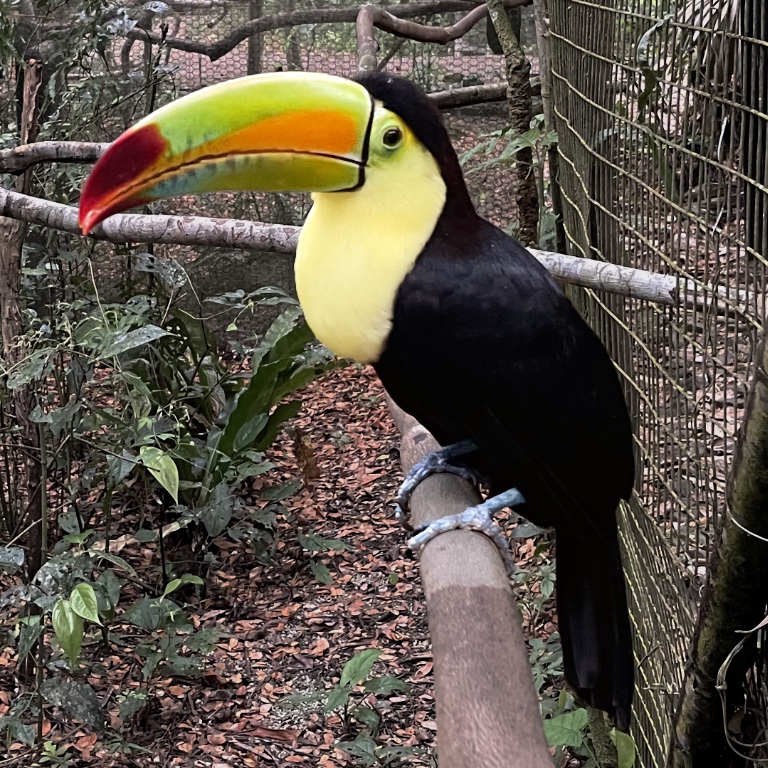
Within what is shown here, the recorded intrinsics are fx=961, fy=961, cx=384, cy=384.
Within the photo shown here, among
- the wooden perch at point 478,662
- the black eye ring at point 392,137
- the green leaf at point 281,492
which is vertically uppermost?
the black eye ring at point 392,137

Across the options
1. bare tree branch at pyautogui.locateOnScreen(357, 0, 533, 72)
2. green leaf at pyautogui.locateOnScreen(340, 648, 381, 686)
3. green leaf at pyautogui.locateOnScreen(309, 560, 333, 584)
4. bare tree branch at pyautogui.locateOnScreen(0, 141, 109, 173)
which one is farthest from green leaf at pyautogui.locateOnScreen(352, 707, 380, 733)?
bare tree branch at pyautogui.locateOnScreen(357, 0, 533, 72)

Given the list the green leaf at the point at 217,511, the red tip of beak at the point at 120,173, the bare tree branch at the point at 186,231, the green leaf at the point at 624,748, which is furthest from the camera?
the green leaf at the point at 217,511

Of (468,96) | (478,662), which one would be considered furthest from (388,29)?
(478,662)

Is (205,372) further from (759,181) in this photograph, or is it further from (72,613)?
(759,181)

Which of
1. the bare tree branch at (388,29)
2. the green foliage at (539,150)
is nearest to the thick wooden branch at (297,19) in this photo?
the bare tree branch at (388,29)

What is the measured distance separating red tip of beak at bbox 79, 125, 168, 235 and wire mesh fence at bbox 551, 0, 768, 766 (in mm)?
734

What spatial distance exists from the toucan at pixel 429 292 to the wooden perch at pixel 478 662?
0.78 feet

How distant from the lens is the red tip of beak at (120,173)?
138 centimetres

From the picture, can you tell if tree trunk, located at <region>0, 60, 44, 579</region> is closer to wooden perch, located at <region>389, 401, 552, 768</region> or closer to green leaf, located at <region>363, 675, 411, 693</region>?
green leaf, located at <region>363, 675, 411, 693</region>

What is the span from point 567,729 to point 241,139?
1.29 metres

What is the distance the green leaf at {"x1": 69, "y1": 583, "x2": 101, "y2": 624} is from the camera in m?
2.12

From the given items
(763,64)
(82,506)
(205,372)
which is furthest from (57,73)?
(763,64)

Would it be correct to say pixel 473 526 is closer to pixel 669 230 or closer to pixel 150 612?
pixel 669 230

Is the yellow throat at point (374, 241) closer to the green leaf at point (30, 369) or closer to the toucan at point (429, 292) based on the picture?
the toucan at point (429, 292)
